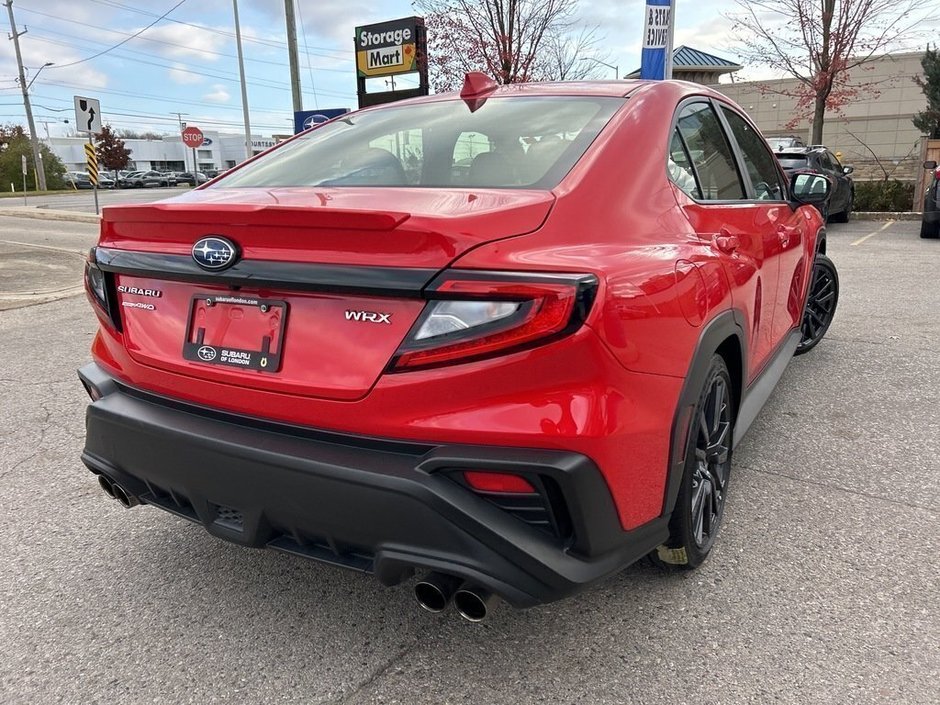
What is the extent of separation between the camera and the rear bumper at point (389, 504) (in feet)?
5.49

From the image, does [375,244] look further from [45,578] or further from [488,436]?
[45,578]

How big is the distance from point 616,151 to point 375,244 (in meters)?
0.82

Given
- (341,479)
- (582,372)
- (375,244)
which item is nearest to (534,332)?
(582,372)

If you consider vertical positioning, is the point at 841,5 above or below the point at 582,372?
above

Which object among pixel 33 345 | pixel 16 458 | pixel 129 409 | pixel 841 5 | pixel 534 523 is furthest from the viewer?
pixel 841 5

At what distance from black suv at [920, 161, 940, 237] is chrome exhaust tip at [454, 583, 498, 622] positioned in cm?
1277

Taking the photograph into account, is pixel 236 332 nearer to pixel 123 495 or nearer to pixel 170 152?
pixel 123 495

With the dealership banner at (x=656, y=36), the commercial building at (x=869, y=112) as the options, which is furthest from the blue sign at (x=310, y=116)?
the commercial building at (x=869, y=112)

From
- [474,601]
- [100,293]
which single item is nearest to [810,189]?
[474,601]

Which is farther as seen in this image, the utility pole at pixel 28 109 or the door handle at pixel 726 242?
the utility pole at pixel 28 109

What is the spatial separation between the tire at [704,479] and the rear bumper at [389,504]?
0.78ft

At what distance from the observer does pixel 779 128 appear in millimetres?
39281

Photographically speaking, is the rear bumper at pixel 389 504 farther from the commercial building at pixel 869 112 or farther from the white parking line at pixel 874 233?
the commercial building at pixel 869 112

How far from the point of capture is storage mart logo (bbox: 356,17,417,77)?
41.8 ft
